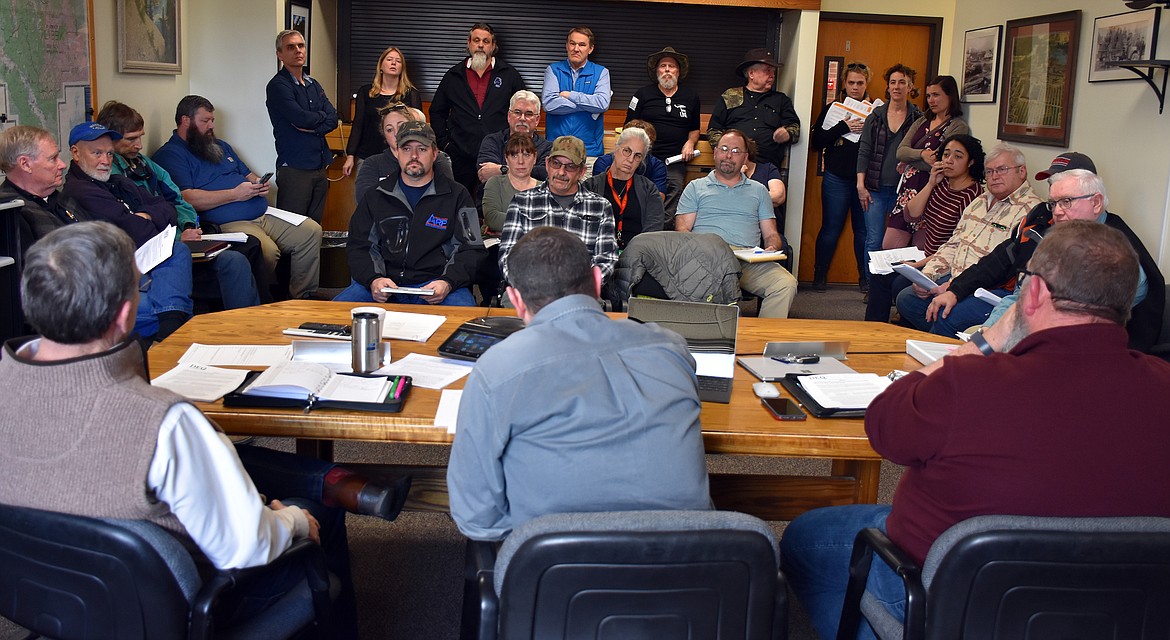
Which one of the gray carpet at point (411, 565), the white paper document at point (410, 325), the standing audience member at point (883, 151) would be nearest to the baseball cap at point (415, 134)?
the gray carpet at point (411, 565)

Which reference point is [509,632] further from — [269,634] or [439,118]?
[439,118]

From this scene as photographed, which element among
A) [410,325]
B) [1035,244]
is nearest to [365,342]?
[410,325]

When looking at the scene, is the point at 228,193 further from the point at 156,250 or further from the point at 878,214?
the point at 878,214

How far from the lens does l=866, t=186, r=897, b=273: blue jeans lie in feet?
23.4

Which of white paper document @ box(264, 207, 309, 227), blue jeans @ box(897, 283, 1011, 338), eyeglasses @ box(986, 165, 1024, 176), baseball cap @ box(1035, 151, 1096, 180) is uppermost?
baseball cap @ box(1035, 151, 1096, 180)

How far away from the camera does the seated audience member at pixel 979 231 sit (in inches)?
199

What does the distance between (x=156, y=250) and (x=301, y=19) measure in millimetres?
3117

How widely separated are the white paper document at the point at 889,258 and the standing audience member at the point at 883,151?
1362mm

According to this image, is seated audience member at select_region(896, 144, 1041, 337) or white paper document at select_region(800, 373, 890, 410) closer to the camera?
white paper document at select_region(800, 373, 890, 410)

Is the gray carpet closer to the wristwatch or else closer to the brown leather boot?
the brown leather boot

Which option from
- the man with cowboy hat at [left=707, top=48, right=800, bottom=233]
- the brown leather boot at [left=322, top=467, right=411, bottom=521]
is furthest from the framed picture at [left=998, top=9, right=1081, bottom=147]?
the brown leather boot at [left=322, top=467, right=411, bottom=521]

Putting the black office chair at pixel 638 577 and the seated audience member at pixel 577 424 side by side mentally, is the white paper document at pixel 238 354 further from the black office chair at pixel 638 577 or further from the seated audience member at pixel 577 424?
the black office chair at pixel 638 577

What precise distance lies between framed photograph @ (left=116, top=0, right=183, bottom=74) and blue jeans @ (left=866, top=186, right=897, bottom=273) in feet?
15.3

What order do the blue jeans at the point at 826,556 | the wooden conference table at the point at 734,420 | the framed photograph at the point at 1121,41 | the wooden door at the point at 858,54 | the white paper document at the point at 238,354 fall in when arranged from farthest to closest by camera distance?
1. the wooden door at the point at 858,54
2. the framed photograph at the point at 1121,41
3. the white paper document at the point at 238,354
4. the wooden conference table at the point at 734,420
5. the blue jeans at the point at 826,556
